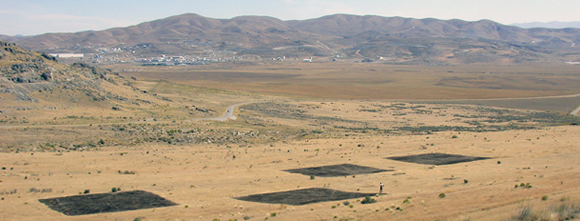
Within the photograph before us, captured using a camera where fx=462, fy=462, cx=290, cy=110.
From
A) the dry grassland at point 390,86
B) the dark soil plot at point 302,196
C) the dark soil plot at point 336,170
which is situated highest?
the dry grassland at point 390,86

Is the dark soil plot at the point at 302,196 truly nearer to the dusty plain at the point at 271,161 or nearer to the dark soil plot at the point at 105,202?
the dusty plain at the point at 271,161

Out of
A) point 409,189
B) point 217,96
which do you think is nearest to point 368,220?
point 409,189

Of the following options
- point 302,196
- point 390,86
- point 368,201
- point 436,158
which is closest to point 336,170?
point 302,196

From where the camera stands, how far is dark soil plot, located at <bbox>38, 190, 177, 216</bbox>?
25.0 m

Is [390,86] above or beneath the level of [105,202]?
above

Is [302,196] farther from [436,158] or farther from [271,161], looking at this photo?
[436,158]

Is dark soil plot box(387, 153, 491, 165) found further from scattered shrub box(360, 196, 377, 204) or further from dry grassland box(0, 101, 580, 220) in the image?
scattered shrub box(360, 196, 377, 204)

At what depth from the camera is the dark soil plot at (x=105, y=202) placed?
985 inches

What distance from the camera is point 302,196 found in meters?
27.9

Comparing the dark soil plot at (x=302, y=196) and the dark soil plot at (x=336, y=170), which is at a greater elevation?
the dark soil plot at (x=302, y=196)

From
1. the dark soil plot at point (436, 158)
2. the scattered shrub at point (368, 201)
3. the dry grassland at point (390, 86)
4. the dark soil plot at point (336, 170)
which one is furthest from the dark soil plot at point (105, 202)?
the dry grassland at point (390, 86)

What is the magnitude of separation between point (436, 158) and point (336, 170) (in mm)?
10268

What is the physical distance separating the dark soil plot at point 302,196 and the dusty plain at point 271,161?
3.15ft

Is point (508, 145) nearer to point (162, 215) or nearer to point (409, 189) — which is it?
point (409, 189)
